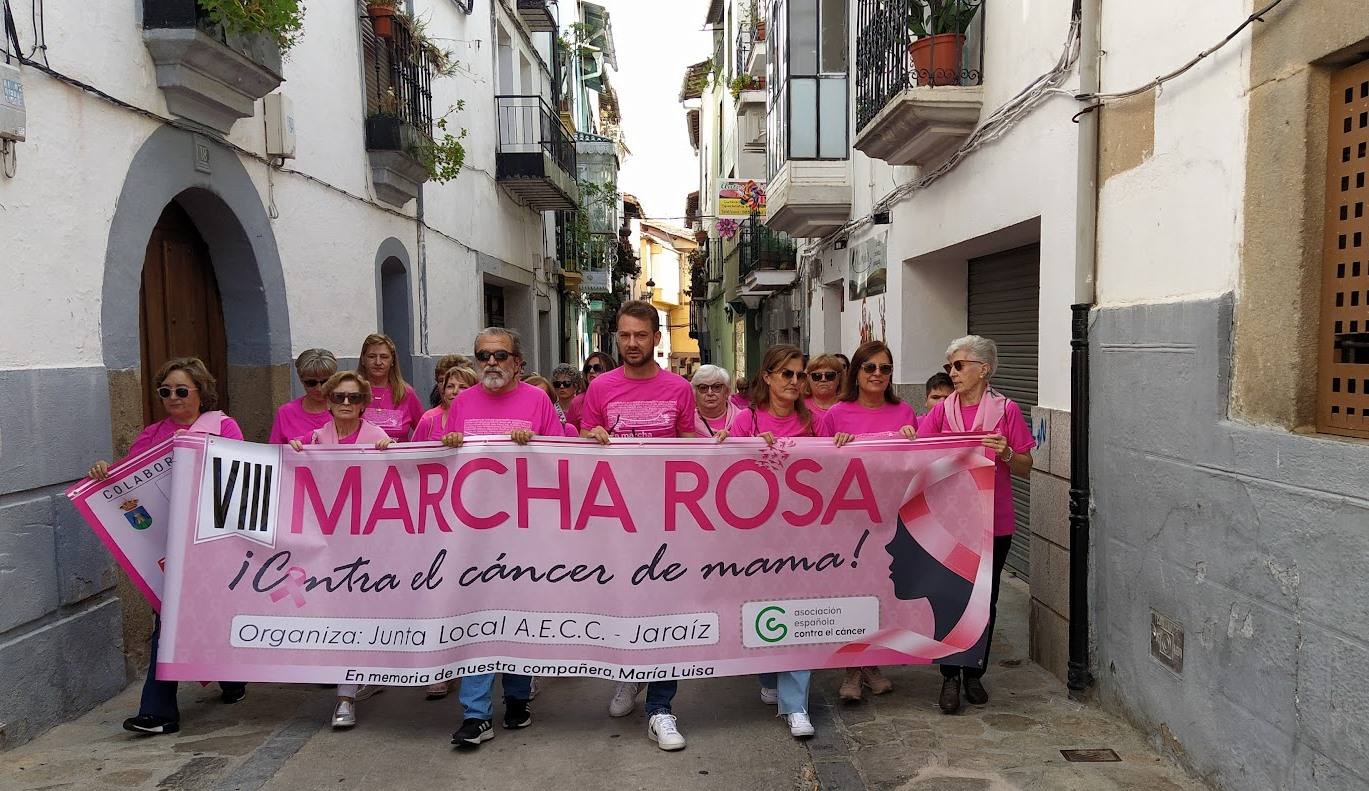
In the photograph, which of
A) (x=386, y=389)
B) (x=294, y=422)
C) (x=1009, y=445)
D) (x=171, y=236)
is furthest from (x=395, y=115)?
(x=1009, y=445)

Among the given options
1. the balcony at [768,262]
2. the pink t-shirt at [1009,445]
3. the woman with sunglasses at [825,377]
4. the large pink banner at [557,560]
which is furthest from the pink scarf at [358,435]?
the balcony at [768,262]

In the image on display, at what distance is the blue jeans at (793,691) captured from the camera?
4.07 metres

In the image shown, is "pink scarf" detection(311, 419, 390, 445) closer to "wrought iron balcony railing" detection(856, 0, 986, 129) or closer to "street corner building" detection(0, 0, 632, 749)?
"street corner building" detection(0, 0, 632, 749)

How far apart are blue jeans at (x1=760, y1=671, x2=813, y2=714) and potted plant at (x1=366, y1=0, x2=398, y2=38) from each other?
715 cm

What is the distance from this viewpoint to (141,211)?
4.95m

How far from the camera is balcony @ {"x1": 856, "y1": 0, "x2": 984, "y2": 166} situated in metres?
6.16

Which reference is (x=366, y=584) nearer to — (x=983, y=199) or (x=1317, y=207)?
(x=1317, y=207)

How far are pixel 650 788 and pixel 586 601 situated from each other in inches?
30.8

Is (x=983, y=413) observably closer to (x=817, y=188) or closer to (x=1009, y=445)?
(x=1009, y=445)

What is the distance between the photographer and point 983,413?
4227 millimetres

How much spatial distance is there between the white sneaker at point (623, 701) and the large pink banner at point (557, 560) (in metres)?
0.45

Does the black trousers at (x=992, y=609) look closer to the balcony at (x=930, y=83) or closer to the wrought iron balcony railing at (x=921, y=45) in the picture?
the balcony at (x=930, y=83)

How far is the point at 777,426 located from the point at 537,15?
561 inches

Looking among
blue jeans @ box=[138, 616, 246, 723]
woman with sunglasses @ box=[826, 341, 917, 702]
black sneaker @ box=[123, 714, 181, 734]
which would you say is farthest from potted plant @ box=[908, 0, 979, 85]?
black sneaker @ box=[123, 714, 181, 734]
